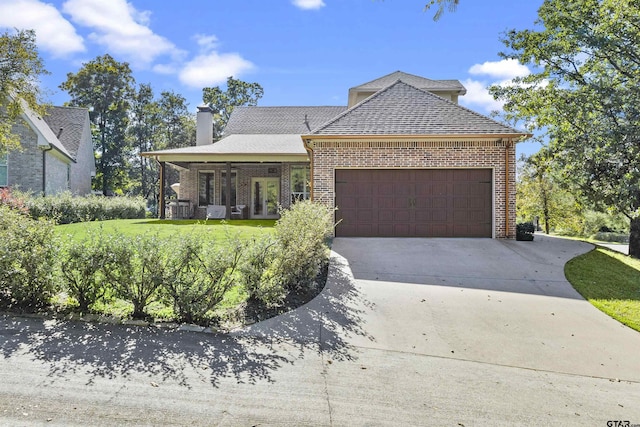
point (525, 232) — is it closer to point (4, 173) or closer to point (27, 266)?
point (27, 266)

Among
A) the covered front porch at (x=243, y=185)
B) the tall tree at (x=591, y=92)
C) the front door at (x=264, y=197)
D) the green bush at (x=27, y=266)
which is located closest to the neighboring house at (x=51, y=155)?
the covered front porch at (x=243, y=185)

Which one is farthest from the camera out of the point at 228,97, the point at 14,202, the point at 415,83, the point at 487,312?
the point at 228,97

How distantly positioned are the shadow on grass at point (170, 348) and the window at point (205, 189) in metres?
14.7

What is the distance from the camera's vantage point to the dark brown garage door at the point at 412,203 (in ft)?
37.6

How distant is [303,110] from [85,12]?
1267 cm

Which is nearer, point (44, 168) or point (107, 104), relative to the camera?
point (44, 168)

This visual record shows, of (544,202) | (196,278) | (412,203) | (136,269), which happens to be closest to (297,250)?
(196,278)

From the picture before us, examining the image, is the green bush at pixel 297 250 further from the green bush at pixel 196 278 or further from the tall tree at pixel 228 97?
the tall tree at pixel 228 97

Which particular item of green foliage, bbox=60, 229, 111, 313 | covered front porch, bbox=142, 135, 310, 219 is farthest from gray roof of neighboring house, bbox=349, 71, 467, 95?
green foliage, bbox=60, 229, 111, 313

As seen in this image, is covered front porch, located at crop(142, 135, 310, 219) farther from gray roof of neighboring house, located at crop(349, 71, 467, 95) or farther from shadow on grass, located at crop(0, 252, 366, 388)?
shadow on grass, located at crop(0, 252, 366, 388)

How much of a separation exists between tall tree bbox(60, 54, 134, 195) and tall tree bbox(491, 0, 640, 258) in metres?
34.4

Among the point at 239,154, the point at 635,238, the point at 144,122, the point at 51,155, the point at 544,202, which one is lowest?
the point at 635,238

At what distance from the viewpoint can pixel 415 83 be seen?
19.0m

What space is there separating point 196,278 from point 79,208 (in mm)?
14119
